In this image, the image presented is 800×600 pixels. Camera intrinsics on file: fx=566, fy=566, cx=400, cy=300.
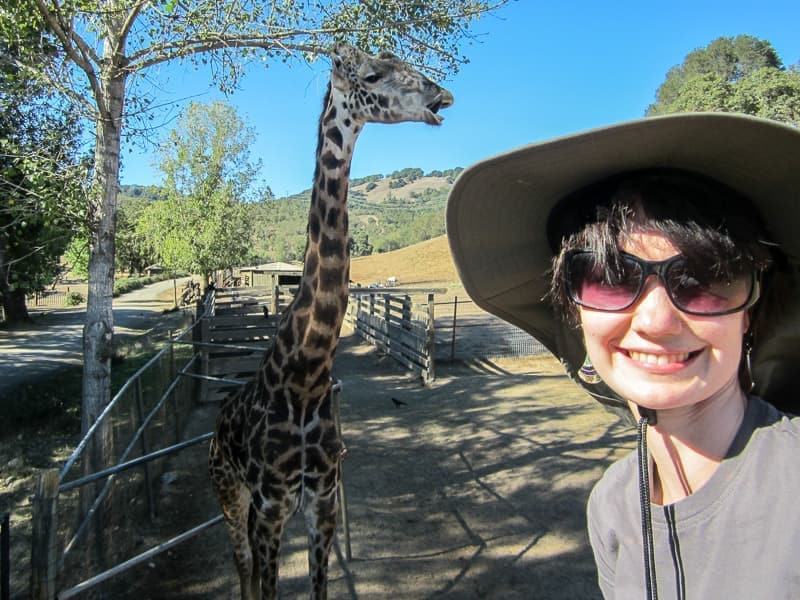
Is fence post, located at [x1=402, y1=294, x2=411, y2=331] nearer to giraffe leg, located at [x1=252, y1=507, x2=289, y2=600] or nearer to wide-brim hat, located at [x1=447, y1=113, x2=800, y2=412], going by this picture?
giraffe leg, located at [x1=252, y1=507, x2=289, y2=600]

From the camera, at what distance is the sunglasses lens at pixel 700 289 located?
1.07 meters

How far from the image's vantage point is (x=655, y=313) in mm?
1075

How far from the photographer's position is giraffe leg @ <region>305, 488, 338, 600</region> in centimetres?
337

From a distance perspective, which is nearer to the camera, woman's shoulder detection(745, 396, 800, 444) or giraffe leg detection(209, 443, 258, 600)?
woman's shoulder detection(745, 396, 800, 444)

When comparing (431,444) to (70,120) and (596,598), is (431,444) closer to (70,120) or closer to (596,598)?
(596,598)

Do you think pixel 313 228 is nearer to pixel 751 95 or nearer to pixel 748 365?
pixel 748 365

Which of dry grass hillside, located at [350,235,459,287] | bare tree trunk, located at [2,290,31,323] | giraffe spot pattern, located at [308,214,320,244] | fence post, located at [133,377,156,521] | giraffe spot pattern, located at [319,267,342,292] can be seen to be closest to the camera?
giraffe spot pattern, located at [319,267,342,292]

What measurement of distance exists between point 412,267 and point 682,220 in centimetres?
5319

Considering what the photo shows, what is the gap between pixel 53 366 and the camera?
1444 cm

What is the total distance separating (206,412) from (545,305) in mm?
8941

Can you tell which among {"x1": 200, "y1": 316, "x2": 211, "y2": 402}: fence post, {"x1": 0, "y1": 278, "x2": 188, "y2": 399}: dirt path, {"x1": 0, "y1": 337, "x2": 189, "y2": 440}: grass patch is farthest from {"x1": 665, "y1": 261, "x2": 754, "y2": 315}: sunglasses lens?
{"x1": 0, "y1": 278, "x2": 188, "y2": 399}: dirt path

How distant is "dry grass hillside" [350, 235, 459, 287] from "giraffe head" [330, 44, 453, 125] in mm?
40825

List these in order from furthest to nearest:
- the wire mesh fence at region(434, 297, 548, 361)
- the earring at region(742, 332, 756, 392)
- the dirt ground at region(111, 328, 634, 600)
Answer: the wire mesh fence at region(434, 297, 548, 361) < the dirt ground at region(111, 328, 634, 600) < the earring at region(742, 332, 756, 392)

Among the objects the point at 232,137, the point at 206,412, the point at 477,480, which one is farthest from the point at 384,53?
the point at 232,137
